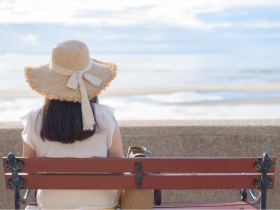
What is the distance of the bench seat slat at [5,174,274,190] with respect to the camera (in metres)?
2.51

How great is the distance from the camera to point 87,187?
252 cm

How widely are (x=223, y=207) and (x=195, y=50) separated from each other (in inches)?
2340

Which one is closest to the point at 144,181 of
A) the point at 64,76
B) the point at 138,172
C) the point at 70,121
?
the point at 138,172

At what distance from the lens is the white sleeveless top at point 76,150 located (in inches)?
100

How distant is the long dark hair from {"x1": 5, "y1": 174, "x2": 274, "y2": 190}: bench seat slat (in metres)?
0.22

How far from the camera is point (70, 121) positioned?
2484mm

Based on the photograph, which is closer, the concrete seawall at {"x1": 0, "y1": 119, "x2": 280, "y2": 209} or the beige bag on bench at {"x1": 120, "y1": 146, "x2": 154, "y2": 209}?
the beige bag on bench at {"x1": 120, "y1": 146, "x2": 154, "y2": 209}

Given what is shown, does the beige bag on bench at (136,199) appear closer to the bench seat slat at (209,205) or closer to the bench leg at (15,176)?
the bench seat slat at (209,205)

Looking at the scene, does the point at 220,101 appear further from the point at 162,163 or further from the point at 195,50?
the point at 195,50

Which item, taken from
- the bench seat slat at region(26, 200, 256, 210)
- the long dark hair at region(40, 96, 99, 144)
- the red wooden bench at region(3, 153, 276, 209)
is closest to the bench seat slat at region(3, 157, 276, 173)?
the red wooden bench at region(3, 153, 276, 209)

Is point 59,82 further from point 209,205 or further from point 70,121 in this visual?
point 209,205

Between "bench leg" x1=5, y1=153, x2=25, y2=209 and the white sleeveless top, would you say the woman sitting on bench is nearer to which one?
the white sleeveless top

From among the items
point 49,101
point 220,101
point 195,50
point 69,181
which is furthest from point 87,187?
point 195,50

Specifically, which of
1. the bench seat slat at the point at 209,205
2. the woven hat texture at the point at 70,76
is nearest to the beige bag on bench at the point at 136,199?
the bench seat slat at the point at 209,205
